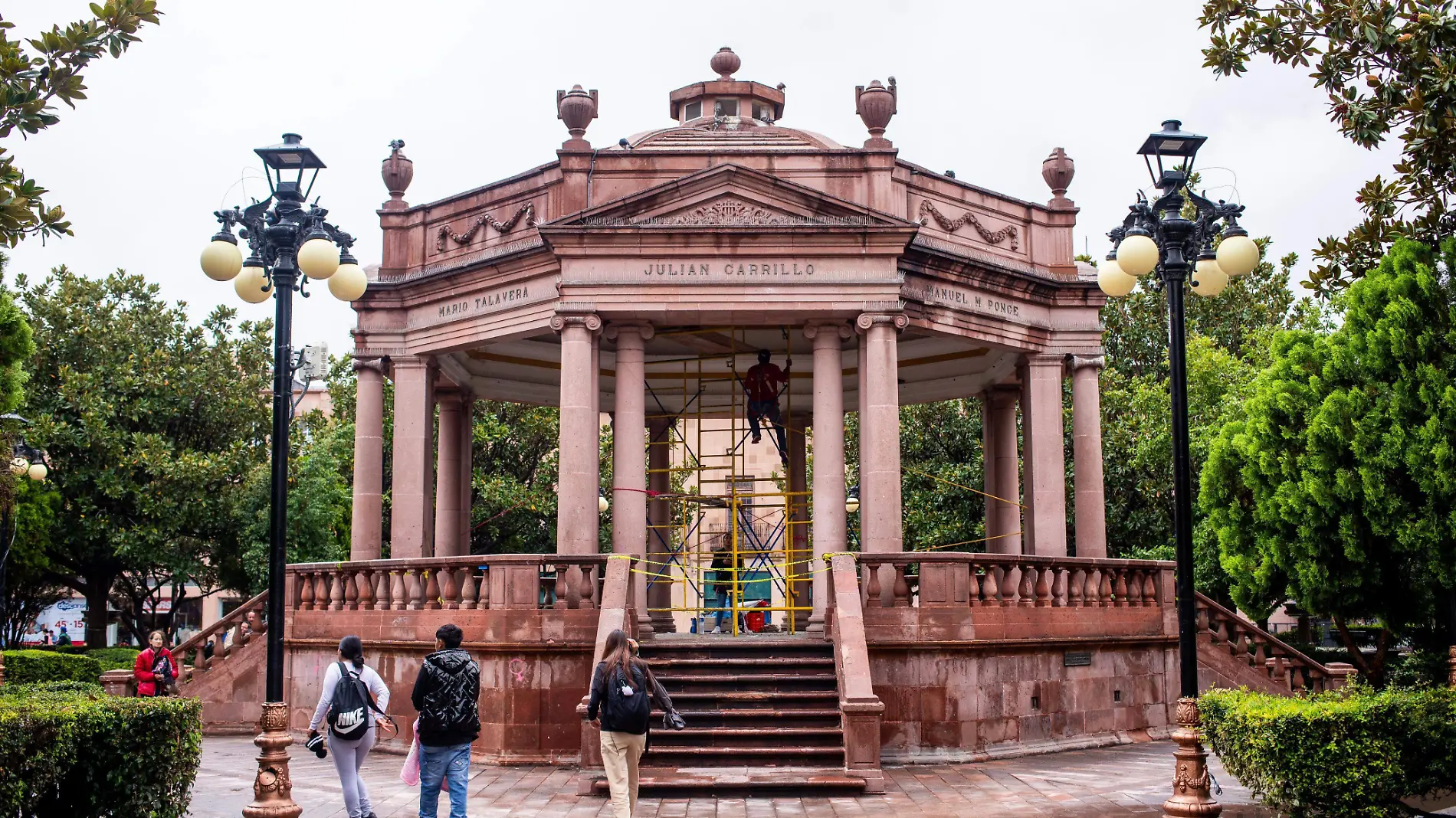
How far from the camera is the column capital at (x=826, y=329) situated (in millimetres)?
19453

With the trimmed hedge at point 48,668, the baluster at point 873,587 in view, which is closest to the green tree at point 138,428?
the trimmed hedge at point 48,668

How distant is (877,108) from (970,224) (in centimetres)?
267

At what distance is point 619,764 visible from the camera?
1136cm

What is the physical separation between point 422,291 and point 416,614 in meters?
6.05

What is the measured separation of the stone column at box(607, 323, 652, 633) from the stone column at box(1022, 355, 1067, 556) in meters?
6.64

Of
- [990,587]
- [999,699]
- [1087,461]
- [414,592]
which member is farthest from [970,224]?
[414,592]

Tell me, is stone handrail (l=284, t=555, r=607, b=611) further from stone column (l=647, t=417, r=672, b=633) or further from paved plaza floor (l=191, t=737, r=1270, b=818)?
stone column (l=647, t=417, r=672, b=633)

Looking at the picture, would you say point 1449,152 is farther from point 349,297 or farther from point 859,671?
point 349,297

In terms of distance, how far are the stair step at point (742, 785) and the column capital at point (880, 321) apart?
22.9 feet

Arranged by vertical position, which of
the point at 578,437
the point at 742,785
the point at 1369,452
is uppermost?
the point at 578,437

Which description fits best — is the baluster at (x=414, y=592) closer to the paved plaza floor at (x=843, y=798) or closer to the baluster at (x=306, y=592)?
the paved plaza floor at (x=843, y=798)

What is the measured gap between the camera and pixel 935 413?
37.8 meters

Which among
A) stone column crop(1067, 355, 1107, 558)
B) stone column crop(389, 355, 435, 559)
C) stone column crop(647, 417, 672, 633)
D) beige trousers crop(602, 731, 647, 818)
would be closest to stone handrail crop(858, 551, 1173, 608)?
stone column crop(1067, 355, 1107, 558)

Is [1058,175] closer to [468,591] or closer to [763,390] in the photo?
[763,390]
